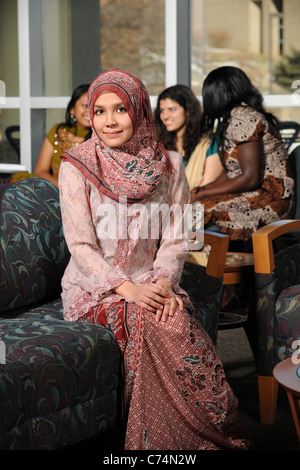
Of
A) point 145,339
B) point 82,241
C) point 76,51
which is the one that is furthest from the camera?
point 76,51

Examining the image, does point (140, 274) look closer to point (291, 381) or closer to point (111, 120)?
point (111, 120)

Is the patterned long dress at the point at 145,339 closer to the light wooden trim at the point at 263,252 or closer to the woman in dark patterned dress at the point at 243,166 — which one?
the light wooden trim at the point at 263,252

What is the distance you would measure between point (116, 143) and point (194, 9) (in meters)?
4.75

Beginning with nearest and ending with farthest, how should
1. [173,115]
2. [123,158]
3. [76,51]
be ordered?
1. [123,158]
2. [173,115]
3. [76,51]

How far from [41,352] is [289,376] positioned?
2.12 feet

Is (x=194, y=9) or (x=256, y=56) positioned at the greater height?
(x=194, y=9)

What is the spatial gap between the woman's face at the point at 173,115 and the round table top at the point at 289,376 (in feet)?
Answer: 8.73

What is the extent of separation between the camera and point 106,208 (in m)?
2.28

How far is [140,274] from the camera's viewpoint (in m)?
2.32

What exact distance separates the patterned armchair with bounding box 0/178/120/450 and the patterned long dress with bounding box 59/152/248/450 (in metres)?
0.08

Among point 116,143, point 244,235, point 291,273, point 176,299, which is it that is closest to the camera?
point 176,299

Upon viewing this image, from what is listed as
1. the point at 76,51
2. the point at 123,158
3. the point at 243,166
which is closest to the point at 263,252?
the point at 123,158

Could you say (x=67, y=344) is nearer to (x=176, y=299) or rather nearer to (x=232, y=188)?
(x=176, y=299)
